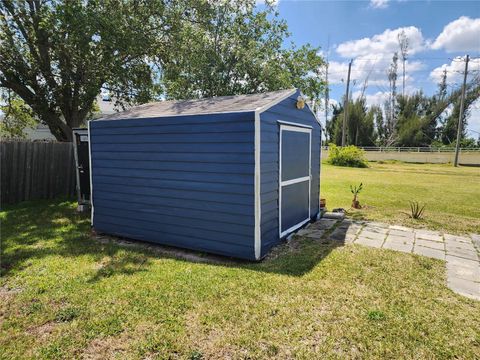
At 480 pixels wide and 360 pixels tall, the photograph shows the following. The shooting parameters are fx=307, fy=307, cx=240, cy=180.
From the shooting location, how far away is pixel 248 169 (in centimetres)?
392

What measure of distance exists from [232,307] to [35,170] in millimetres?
7331

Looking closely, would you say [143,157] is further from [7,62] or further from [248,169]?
[7,62]

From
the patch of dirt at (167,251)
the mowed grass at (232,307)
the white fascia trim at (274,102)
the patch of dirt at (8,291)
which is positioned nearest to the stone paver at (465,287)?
the mowed grass at (232,307)


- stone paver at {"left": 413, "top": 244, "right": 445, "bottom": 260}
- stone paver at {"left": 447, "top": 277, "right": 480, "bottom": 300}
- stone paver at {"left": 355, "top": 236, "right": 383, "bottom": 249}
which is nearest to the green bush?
stone paver at {"left": 355, "top": 236, "right": 383, "bottom": 249}

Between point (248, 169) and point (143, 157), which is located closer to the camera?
point (248, 169)

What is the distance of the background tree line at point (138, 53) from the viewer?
788cm

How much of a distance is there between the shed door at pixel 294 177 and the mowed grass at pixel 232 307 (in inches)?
29.8

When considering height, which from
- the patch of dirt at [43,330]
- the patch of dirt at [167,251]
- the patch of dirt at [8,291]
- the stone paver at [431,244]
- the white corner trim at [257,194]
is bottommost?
the patch of dirt at [43,330]

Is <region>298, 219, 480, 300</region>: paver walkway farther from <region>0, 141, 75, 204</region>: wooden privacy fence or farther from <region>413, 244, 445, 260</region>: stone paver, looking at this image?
<region>0, 141, 75, 204</region>: wooden privacy fence

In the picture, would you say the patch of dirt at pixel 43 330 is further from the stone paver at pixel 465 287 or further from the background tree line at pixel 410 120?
the background tree line at pixel 410 120

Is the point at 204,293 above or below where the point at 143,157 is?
below

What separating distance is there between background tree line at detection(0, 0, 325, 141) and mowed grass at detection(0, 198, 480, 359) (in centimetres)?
590

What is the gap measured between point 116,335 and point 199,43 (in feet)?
28.3

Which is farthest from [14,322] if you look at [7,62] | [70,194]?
Answer: [7,62]
